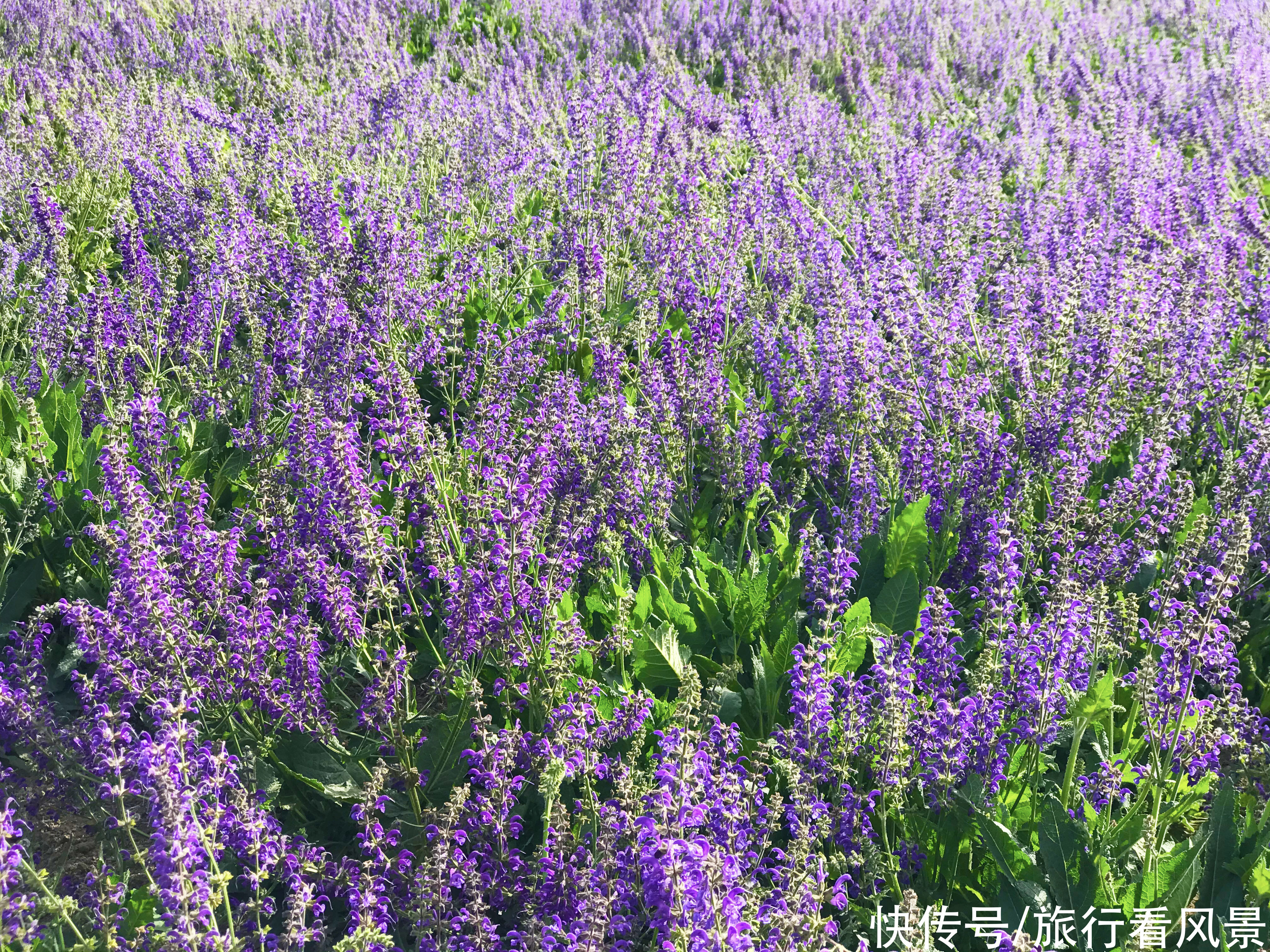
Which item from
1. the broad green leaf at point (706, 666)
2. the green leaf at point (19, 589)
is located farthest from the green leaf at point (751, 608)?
the green leaf at point (19, 589)

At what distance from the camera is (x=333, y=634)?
9.59 ft

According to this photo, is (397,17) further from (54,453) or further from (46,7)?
(54,453)

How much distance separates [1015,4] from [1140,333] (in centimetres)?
1231

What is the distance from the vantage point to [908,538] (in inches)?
135

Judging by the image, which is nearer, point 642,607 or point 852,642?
point 852,642

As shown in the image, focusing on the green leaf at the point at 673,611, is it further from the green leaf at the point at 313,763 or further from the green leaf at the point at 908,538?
the green leaf at the point at 313,763

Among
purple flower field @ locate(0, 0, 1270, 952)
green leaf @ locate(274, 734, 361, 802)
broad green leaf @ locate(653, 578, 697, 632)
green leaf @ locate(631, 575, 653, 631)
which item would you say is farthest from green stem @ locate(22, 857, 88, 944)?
broad green leaf @ locate(653, 578, 697, 632)

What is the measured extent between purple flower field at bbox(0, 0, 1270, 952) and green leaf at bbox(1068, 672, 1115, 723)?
0.02 m

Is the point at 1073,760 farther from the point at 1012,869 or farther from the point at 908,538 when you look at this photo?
the point at 908,538

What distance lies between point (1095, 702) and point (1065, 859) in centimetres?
38

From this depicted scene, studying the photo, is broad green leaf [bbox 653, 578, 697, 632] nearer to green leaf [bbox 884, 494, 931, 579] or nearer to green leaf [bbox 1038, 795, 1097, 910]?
green leaf [bbox 884, 494, 931, 579]

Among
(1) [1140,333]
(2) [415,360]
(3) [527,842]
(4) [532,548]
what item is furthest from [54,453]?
(1) [1140,333]

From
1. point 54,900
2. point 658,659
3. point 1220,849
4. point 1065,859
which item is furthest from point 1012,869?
point 54,900

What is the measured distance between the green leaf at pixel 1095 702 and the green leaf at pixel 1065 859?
0.72 ft
